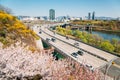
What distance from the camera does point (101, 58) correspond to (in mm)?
35188

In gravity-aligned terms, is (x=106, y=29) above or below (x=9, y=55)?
below

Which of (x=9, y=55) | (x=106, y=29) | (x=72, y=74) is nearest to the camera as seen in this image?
(x=72, y=74)

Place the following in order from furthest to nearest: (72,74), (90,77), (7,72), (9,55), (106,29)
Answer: (106,29)
(9,55)
(7,72)
(72,74)
(90,77)

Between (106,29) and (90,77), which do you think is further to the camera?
(106,29)

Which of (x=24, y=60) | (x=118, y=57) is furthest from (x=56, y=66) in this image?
(x=118, y=57)

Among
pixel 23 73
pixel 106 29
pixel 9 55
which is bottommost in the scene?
pixel 106 29

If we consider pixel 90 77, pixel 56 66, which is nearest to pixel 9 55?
pixel 56 66

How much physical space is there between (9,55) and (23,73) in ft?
2.26

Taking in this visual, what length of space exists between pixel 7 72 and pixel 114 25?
138 meters

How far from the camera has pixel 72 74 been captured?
478 cm

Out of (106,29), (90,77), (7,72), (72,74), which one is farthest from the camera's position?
(106,29)

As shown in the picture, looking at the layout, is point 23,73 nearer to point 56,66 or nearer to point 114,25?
point 56,66

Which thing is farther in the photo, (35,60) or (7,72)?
(35,60)

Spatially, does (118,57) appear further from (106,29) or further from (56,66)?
(106,29)
